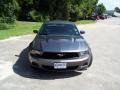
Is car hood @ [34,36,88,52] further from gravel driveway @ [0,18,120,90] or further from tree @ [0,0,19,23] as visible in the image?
tree @ [0,0,19,23]

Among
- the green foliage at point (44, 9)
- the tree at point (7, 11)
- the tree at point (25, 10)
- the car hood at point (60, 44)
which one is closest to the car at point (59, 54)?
the car hood at point (60, 44)

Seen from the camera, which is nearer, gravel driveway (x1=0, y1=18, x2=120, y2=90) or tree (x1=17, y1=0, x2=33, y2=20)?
gravel driveway (x1=0, y1=18, x2=120, y2=90)

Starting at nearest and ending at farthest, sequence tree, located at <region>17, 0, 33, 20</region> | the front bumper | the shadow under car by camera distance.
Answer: the front bumper
the shadow under car
tree, located at <region>17, 0, 33, 20</region>

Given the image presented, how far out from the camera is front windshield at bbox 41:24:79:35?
9078mm

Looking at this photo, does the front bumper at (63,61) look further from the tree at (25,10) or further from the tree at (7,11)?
the tree at (25,10)

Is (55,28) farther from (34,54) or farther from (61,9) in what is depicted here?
(61,9)

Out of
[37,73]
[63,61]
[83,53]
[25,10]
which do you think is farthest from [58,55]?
[25,10]

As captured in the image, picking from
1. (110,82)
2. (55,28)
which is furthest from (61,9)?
(110,82)

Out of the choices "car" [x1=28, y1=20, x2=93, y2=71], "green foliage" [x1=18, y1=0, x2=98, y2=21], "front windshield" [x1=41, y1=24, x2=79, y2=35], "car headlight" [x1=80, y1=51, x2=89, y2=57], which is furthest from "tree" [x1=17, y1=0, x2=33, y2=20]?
"car headlight" [x1=80, y1=51, x2=89, y2=57]

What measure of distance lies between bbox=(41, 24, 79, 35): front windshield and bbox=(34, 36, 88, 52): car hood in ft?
1.98

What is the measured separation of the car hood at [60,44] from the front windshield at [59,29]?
60cm

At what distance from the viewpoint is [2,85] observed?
650cm

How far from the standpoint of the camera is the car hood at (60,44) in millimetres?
7387

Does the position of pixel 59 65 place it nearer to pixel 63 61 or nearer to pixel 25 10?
pixel 63 61
